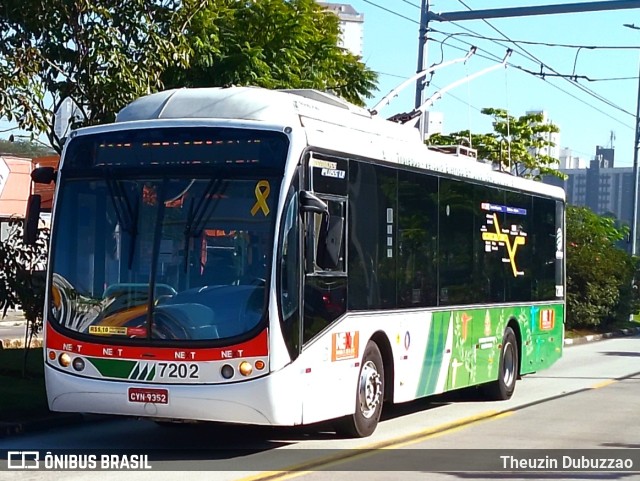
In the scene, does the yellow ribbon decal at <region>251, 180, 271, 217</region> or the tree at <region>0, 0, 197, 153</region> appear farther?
the tree at <region>0, 0, 197, 153</region>

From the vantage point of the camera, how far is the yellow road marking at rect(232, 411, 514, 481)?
10062 mm

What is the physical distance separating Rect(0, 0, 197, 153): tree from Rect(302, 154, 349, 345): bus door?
16.1ft

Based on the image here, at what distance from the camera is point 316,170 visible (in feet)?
37.5

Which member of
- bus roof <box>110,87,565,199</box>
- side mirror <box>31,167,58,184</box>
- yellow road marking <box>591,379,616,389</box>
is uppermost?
→ bus roof <box>110,87,565,199</box>

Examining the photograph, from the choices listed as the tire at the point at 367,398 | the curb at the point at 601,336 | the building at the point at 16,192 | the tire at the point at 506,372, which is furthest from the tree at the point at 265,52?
the building at the point at 16,192

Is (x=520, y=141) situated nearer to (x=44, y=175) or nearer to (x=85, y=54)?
(x=85, y=54)

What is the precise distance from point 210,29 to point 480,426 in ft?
34.3

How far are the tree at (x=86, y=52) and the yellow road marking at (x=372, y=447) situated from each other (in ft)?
19.9

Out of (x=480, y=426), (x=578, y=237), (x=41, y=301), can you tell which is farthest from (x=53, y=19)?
(x=578, y=237)

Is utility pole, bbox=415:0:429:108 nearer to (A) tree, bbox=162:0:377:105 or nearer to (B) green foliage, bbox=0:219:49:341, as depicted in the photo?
(A) tree, bbox=162:0:377:105

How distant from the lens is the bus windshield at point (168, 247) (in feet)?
35.2

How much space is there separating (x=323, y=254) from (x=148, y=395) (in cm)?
209

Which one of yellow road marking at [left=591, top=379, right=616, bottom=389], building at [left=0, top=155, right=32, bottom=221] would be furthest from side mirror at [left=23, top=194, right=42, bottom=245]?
building at [left=0, top=155, right=32, bottom=221]

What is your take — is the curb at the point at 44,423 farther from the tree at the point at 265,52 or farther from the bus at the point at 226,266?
the tree at the point at 265,52
